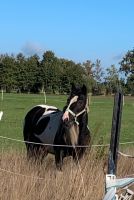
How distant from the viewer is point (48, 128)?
9852 mm

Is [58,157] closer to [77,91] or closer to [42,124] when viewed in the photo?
[77,91]

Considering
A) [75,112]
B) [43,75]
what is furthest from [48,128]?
[43,75]

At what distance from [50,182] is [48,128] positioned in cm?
308

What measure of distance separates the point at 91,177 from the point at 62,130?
2144 mm

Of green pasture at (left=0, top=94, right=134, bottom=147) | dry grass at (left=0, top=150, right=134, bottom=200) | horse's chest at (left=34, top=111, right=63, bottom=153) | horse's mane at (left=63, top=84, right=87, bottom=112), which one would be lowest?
green pasture at (left=0, top=94, right=134, bottom=147)

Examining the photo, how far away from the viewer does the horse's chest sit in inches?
374

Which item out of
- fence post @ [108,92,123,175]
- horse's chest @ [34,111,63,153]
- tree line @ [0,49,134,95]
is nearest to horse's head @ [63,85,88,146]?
horse's chest @ [34,111,63,153]

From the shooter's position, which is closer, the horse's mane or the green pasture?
the horse's mane

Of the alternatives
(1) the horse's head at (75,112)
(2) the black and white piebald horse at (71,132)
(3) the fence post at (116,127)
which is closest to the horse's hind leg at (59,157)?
(2) the black and white piebald horse at (71,132)

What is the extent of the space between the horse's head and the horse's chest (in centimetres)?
65

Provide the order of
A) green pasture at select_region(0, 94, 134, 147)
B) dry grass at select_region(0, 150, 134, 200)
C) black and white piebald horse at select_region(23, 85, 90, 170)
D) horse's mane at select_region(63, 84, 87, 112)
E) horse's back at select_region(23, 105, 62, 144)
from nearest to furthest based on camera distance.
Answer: dry grass at select_region(0, 150, 134, 200) → black and white piebald horse at select_region(23, 85, 90, 170) → horse's mane at select_region(63, 84, 87, 112) → horse's back at select_region(23, 105, 62, 144) → green pasture at select_region(0, 94, 134, 147)

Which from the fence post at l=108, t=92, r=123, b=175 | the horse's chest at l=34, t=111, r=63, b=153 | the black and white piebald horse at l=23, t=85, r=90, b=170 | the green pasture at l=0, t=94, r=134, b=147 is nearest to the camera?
the fence post at l=108, t=92, r=123, b=175

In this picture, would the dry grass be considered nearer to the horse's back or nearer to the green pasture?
the green pasture

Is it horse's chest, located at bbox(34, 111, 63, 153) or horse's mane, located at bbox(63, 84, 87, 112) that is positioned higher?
horse's mane, located at bbox(63, 84, 87, 112)
